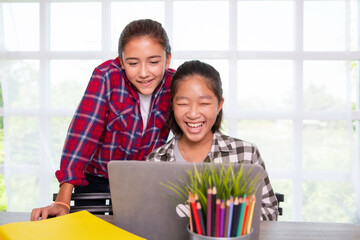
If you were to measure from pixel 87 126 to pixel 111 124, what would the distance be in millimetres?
113

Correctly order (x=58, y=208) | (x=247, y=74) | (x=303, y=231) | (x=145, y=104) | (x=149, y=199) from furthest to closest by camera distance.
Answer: (x=247, y=74), (x=145, y=104), (x=58, y=208), (x=303, y=231), (x=149, y=199)

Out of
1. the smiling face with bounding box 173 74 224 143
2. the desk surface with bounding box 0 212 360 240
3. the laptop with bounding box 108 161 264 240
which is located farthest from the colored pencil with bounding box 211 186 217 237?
the smiling face with bounding box 173 74 224 143

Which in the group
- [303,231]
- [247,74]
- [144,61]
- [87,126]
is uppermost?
[247,74]

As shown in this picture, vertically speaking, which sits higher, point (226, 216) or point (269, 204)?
point (226, 216)

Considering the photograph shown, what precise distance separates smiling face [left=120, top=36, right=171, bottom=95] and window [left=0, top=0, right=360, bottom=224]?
1.57 metres

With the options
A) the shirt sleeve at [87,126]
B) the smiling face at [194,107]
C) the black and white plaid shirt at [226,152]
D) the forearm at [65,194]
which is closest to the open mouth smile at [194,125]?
the smiling face at [194,107]

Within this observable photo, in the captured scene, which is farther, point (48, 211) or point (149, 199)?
point (48, 211)

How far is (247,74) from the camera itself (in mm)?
2996

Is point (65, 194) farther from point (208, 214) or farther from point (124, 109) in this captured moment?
point (208, 214)

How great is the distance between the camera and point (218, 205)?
0.66m

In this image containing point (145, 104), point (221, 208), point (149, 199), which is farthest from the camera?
point (145, 104)

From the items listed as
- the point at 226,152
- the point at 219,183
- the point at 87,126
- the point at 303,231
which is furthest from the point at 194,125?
the point at 219,183

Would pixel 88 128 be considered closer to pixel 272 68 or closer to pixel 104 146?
pixel 104 146

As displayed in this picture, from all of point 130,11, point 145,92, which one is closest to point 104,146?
point 145,92
